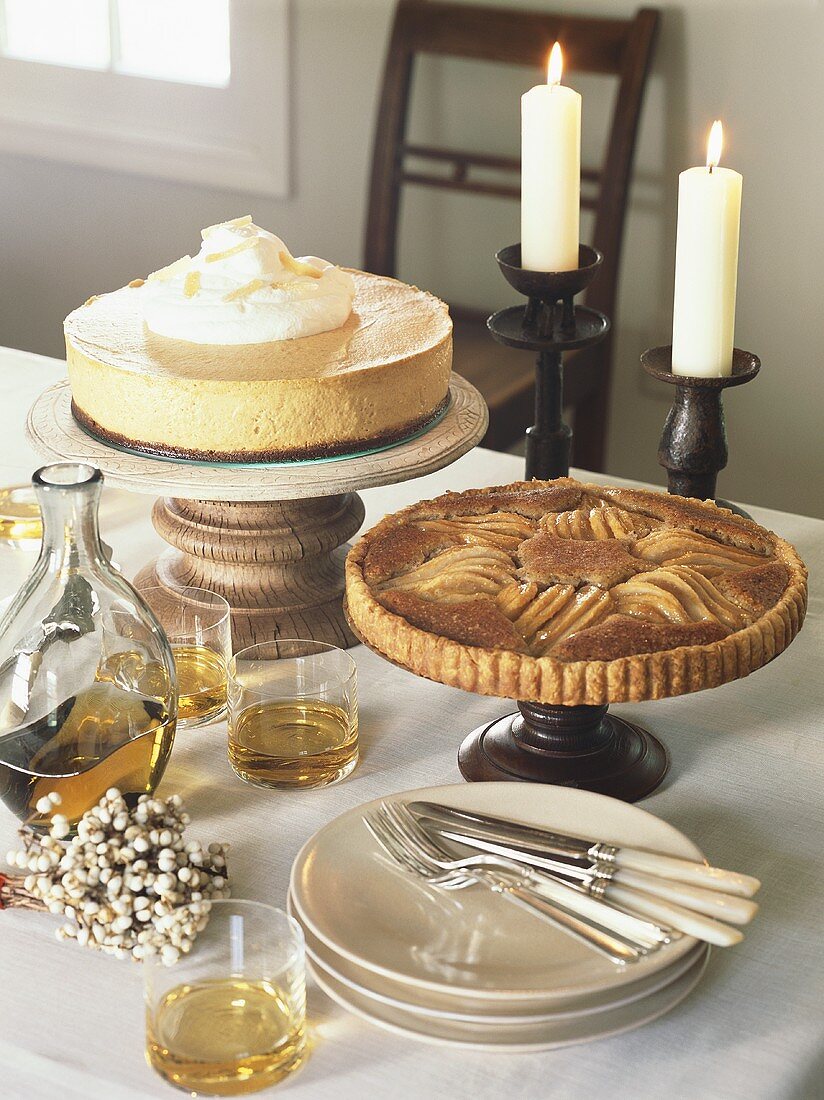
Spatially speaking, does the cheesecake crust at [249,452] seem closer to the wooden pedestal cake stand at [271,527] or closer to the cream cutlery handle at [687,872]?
the wooden pedestal cake stand at [271,527]

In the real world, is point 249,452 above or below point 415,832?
above

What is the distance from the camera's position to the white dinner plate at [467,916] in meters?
0.65

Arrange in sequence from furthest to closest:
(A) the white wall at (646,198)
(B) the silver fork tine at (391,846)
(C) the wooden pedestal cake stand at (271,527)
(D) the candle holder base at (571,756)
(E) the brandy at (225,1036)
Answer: (A) the white wall at (646,198) < (C) the wooden pedestal cake stand at (271,527) < (D) the candle holder base at (571,756) < (B) the silver fork tine at (391,846) < (E) the brandy at (225,1036)

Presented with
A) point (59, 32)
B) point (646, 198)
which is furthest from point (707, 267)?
point (59, 32)

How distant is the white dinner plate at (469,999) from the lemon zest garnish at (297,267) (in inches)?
22.9

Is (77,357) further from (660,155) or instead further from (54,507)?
(660,155)

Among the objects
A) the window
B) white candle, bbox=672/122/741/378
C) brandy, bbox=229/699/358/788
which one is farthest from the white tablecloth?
the window

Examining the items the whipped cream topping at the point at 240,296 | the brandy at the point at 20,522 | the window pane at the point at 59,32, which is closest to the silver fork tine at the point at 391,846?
the whipped cream topping at the point at 240,296

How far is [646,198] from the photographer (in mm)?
2559

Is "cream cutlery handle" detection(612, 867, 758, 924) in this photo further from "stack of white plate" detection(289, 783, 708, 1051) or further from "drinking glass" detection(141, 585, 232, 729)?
"drinking glass" detection(141, 585, 232, 729)

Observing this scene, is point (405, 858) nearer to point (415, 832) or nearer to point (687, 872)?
point (415, 832)

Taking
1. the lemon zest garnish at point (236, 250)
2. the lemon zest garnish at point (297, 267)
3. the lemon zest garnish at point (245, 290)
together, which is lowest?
the lemon zest garnish at point (245, 290)

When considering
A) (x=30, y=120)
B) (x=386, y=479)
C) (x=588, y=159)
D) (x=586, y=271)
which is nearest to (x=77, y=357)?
(x=386, y=479)

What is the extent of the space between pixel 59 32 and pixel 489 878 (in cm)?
289
